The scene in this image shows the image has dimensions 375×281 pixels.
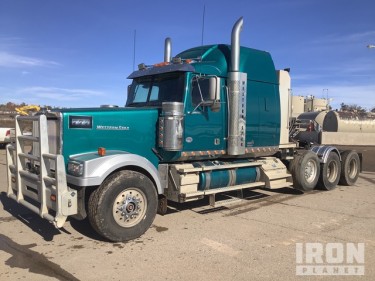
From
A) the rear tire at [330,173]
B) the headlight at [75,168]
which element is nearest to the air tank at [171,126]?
the headlight at [75,168]

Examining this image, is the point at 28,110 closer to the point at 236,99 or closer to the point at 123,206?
the point at 123,206

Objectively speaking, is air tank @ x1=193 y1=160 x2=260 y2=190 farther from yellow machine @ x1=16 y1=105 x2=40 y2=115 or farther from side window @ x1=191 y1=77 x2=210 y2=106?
yellow machine @ x1=16 y1=105 x2=40 y2=115

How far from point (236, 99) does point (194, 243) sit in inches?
123

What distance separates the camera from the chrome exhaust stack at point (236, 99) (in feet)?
24.4

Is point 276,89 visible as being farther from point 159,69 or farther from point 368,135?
point 368,135

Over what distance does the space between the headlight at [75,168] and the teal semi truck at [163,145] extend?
0.02 m

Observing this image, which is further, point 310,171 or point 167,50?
point 310,171

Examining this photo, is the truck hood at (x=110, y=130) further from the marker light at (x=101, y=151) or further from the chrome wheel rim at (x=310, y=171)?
the chrome wheel rim at (x=310, y=171)

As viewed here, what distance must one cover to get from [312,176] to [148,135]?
5290 millimetres

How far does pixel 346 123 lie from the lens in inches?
1183

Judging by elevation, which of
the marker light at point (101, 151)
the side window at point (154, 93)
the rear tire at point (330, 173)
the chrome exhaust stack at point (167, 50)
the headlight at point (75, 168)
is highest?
the chrome exhaust stack at point (167, 50)

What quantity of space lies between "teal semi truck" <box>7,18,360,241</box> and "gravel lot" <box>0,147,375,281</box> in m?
0.41

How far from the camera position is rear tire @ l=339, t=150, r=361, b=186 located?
1114 centimetres

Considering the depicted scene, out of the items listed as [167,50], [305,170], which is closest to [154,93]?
[167,50]
